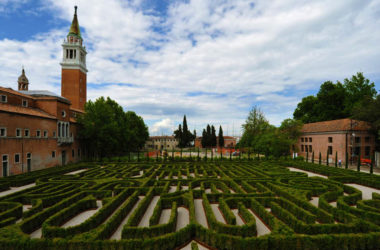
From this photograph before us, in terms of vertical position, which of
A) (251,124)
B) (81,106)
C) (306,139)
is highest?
(81,106)

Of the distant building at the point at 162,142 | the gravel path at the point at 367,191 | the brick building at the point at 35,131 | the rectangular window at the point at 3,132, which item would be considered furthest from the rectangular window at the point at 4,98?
the distant building at the point at 162,142

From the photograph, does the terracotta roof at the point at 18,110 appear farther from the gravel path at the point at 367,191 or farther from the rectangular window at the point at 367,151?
the rectangular window at the point at 367,151

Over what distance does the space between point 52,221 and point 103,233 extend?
355 centimetres

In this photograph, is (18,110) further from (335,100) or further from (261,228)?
(335,100)

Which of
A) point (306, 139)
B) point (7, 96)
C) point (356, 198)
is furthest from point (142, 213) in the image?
point (306, 139)

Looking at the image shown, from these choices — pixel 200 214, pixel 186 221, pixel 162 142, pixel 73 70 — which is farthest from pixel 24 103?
pixel 162 142

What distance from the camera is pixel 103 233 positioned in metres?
9.66

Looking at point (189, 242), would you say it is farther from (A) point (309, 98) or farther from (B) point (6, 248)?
(A) point (309, 98)

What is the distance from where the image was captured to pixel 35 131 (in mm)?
30125

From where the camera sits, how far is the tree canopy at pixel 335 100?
173 ft

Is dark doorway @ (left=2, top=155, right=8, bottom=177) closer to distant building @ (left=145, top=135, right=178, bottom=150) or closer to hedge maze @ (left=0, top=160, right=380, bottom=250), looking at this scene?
hedge maze @ (left=0, top=160, right=380, bottom=250)

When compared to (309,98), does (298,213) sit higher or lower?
lower

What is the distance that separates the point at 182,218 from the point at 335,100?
64.0m

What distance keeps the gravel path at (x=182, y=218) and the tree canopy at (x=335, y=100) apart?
54.3 metres
